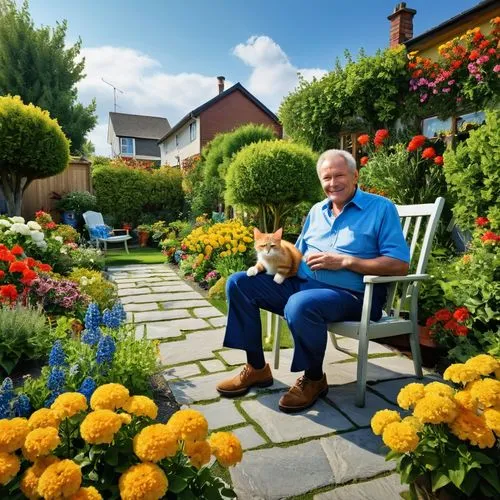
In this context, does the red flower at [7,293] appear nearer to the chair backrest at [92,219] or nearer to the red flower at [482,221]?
the red flower at [482,221]

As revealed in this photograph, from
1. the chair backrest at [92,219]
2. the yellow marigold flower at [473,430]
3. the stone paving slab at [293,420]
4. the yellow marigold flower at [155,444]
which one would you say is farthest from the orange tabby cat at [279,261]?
the chair backrest at [92,219]

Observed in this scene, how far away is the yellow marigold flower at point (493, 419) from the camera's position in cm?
118

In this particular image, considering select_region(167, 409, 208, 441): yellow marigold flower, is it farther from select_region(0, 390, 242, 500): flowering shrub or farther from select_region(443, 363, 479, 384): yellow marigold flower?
select_region(443, 363, 479, 384): yellow marigold flower

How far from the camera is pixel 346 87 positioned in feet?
22.3

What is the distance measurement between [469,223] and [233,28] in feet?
18.6

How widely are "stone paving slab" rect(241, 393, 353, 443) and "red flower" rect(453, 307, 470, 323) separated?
1.10 meters

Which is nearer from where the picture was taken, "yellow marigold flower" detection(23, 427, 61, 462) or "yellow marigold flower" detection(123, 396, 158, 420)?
"yellow marigold flower" detection(23, 427, 61, 462)

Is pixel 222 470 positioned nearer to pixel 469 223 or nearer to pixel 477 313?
pixel 477 313

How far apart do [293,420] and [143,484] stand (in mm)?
1202

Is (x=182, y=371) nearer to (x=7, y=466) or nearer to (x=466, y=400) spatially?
(x=7, y=466)

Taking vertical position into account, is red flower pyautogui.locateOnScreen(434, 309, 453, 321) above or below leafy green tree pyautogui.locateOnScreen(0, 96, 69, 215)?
below

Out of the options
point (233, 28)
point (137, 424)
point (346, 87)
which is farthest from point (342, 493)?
point (233, 28)

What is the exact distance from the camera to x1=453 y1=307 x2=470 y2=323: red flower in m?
2.49

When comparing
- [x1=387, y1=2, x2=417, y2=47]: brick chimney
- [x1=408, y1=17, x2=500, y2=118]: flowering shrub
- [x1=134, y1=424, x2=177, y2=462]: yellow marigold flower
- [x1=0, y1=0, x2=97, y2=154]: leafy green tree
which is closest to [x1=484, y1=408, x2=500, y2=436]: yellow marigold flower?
[x1=134, y1=424, x2=177, y2=462]: yellow marigold flower
